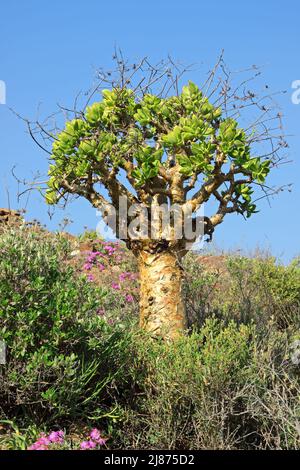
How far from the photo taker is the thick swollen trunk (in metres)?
9.90

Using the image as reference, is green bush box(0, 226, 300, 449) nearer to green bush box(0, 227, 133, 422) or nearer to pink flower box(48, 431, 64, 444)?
green bush box(0, 227, 133, 422)

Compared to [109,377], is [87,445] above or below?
below

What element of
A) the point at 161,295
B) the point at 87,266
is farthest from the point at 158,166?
the point at 87,266

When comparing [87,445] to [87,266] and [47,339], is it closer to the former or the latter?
[47,339]

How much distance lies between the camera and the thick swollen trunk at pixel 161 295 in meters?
9.90

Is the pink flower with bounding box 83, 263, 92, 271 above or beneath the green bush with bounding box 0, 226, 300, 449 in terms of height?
above

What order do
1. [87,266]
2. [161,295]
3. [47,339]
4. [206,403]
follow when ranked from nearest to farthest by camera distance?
[47,339] < [206,403] < [161,295] < [87,266]

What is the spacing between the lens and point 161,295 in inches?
392

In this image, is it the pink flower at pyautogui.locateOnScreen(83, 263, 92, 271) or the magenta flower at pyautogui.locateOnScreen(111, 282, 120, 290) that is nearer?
the magenta flower at pyautogui.locateOnScreen(111, 282, 120, 290)

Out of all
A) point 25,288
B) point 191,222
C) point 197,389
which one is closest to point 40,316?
point 25,288

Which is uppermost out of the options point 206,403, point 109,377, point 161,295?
point 161,295

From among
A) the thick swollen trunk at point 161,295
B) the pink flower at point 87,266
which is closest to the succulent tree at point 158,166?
the thick swollen trunk at point 161,295

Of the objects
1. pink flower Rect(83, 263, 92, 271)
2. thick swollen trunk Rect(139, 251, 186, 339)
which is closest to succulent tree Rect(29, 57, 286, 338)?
thick swollen trunk Rect(139, 251, 186, 339)

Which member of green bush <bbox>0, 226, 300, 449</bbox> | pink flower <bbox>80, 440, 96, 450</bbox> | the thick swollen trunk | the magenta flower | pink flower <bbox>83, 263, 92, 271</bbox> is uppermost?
pink flower <bbox>83, 263, 92, 271</bbox>
